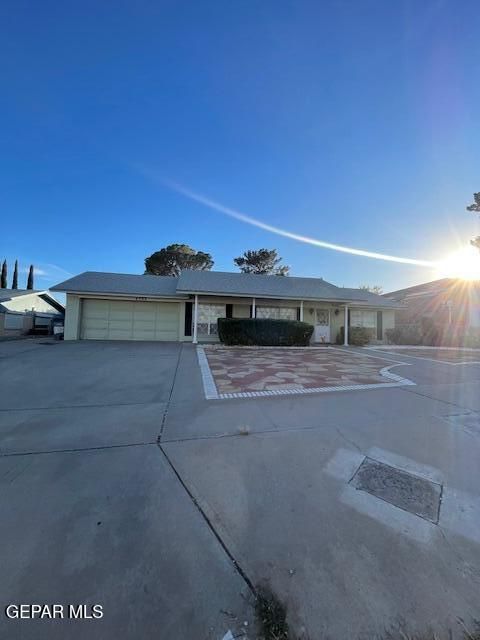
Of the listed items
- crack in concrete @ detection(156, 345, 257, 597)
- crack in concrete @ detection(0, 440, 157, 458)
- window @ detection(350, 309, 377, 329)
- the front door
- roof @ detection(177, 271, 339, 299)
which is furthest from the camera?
window @ detection(350, 309, 377, 329)

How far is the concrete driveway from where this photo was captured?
140 cm

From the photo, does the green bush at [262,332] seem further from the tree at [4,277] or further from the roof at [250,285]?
the tree at [4,277]

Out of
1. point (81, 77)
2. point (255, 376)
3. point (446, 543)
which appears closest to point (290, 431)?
point (446, 543)

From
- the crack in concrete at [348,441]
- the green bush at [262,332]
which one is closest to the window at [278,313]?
the green bush at [262,332]

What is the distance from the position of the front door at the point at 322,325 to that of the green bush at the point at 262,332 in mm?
2528

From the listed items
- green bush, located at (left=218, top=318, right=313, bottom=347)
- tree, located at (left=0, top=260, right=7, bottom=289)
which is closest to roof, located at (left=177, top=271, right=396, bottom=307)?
green bush, located at (left=218, top=318, right=313, bottom=347)

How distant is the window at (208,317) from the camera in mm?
15492

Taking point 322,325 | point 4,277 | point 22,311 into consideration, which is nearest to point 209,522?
point 322,325

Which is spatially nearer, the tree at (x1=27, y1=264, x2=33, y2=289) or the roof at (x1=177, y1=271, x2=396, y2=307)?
the roof at (x1=177, y1=271, x2=396, y2=307)

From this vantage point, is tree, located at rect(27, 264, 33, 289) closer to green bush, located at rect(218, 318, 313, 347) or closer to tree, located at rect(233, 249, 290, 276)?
tree, located at rect(233, 249, 290, 276)

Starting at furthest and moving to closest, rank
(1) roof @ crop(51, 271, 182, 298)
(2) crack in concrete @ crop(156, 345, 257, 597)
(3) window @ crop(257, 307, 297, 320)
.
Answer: (3) window @ crop(257, 307, 297, 320), (1) roof @ crop(51, 271, 182, 298), (2) crack in concrete @ crop(156, 345, 257, 597)

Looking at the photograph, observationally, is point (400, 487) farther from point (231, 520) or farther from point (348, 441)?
point (231, 520)

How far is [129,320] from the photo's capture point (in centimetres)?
1531

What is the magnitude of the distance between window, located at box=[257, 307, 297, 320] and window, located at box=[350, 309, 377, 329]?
4137mm
